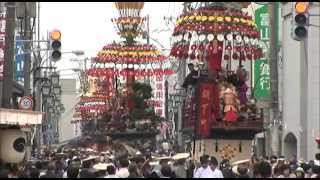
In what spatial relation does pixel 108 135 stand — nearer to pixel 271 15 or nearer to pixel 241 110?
pixel 271 15

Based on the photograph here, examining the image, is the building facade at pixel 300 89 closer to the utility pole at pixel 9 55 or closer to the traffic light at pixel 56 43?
the traffic light at pixel 56 43

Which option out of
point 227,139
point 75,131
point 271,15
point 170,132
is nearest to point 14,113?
point 227,139

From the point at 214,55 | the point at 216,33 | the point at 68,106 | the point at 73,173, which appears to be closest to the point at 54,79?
the point at 214,55

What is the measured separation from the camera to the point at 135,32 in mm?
41875

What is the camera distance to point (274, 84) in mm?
43250

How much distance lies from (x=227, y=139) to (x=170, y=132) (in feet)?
161

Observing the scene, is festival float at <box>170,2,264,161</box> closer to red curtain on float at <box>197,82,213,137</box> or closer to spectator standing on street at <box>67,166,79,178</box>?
red curtain on float at <box>197,82,213,137</box>

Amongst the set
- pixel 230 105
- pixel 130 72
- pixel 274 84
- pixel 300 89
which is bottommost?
pixel 230 105

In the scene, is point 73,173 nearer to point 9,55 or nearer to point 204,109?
point 204,109

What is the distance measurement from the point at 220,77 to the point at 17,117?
8.96m

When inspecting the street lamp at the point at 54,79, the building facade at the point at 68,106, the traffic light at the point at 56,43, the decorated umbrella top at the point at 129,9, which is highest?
the decorated umbrella top at the point at 129,9

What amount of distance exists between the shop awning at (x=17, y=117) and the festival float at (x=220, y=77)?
20.4ft

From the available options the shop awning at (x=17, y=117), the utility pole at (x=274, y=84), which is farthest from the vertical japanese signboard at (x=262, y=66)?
the shop awning at (x=17, y=117)

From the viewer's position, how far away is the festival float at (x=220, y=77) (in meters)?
26.2
